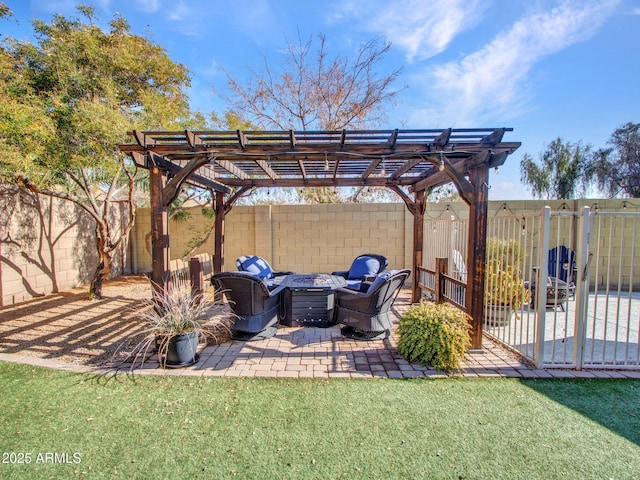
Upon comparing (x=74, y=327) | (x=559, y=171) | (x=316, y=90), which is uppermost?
(x=316, y=90)

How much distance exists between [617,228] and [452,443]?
8680mm

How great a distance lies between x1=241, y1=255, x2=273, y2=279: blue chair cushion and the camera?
5.95m

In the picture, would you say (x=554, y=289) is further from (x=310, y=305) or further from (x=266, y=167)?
(x=266, y=167)

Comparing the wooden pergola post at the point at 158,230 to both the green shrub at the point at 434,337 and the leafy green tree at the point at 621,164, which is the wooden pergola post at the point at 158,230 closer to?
the green shrub at the point at 434,337

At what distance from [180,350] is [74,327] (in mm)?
2653

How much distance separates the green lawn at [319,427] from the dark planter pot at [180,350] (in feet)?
0.97

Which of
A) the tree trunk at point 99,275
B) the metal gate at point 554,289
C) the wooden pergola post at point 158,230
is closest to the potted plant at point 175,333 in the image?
the wooden pergola post at point 158,230

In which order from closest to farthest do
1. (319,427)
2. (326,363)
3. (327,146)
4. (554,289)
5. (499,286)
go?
1. (319,427)
2. (326,363)
3. (327,146)
4. (499,286)
5. (554,289)

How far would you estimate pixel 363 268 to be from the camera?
21.2 ft

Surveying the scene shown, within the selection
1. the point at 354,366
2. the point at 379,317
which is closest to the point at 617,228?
the point at 379,317

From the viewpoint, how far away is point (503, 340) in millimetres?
4230

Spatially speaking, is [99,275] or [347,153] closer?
[347,153]

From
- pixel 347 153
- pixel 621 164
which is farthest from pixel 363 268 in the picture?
pixel 621 164

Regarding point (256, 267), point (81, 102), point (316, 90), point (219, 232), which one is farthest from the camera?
point (316, 90)
